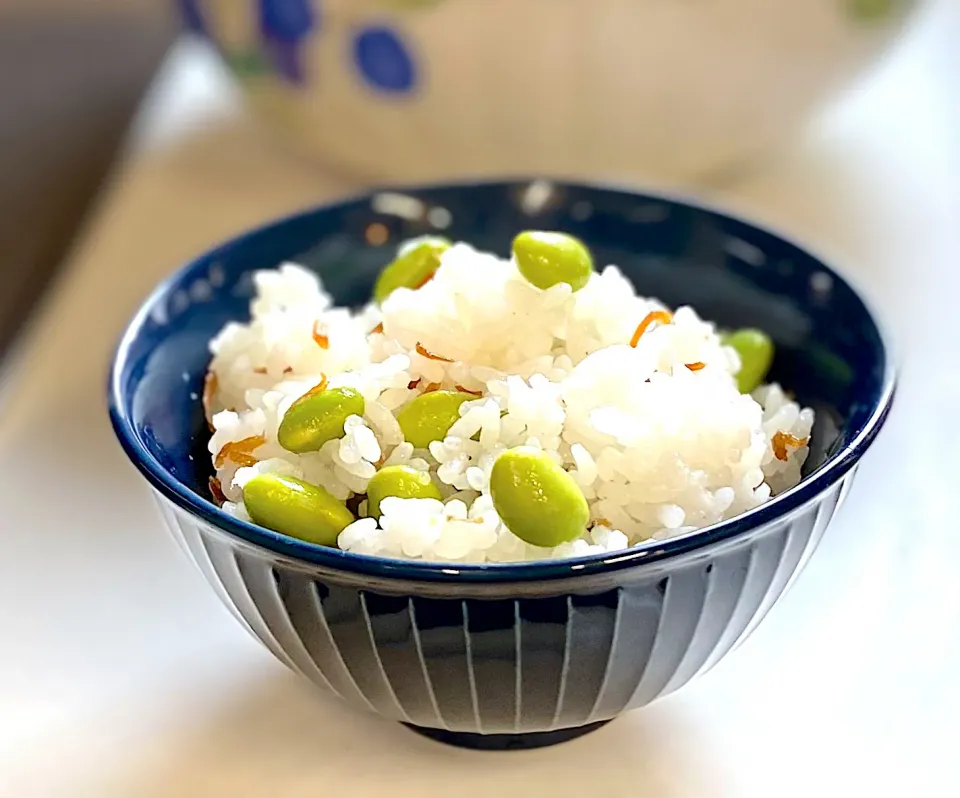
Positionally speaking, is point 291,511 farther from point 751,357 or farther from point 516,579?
point 751,357

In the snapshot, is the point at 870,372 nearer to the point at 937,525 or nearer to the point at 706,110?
the point at 937,525

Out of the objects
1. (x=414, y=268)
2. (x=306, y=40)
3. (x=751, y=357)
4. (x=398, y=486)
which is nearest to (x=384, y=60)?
(x=306, y=40)

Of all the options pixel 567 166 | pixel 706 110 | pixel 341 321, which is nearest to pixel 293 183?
pixel 567 166

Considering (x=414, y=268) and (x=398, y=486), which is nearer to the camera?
(x=398, y=486)

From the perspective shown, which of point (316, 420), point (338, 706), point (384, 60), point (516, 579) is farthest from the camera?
point (384, 60)

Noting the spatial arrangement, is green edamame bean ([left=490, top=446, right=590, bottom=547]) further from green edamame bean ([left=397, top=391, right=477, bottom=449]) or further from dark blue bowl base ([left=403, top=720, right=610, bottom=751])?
dark blue bowl base ([left=403, top=720, right=610, bottom=751])
